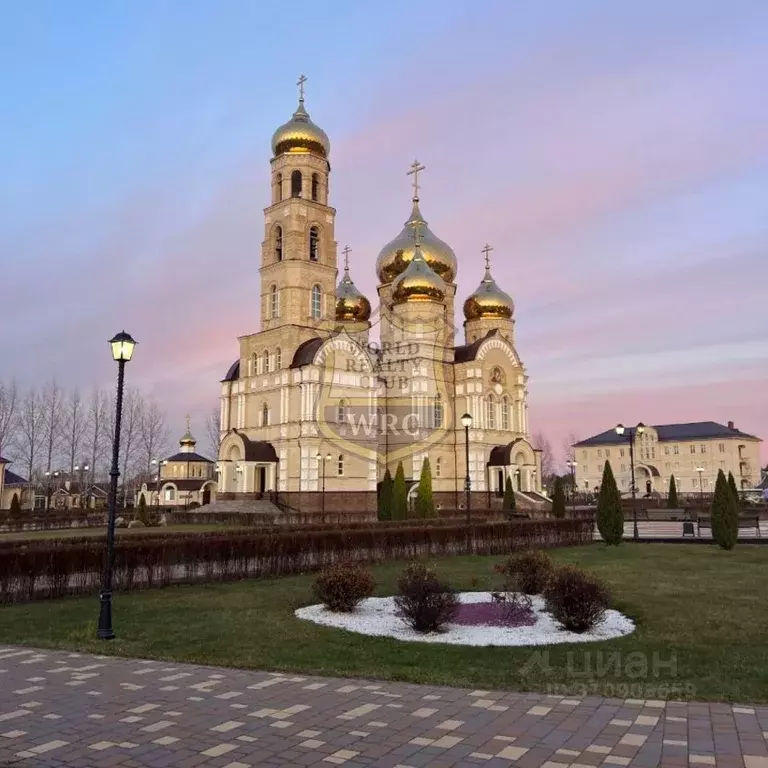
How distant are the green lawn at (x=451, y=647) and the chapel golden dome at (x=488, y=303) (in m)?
42.1

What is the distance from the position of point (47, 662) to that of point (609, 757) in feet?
Answer: 20.4

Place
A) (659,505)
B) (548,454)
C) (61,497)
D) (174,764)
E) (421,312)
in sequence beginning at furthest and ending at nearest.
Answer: (548,454) → (61,497) → (659,505) → (421,312) → (174,764)

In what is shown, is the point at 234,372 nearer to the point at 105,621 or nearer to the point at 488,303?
the point at 488,303

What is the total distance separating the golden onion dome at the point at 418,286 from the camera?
47.4 meters

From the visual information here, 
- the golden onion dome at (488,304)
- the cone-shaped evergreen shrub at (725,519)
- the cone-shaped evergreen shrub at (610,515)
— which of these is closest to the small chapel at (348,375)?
the golden onion dome at (488,304)

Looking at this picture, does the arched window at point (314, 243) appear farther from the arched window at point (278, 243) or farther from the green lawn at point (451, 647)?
the green lawn at point (451, 647)

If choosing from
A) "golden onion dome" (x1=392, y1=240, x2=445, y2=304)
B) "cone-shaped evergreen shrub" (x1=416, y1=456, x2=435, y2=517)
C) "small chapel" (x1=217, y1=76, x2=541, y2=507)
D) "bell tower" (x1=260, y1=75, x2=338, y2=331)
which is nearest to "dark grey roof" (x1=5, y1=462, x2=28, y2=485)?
"small chapel" (x1=217, y1=76, x2=541, y2=507)

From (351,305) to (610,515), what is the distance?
31.1 m

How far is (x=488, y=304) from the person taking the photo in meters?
55.5

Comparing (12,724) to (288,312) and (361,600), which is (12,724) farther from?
(288,312)

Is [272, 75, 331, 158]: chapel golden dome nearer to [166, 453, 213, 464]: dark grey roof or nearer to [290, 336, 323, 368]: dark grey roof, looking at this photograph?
[290, 336, 323, 368]: dark grey roof

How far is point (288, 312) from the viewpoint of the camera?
4138 centimetres

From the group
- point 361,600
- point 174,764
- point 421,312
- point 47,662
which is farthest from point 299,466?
point 174,764

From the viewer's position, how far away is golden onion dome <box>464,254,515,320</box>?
55.5m
